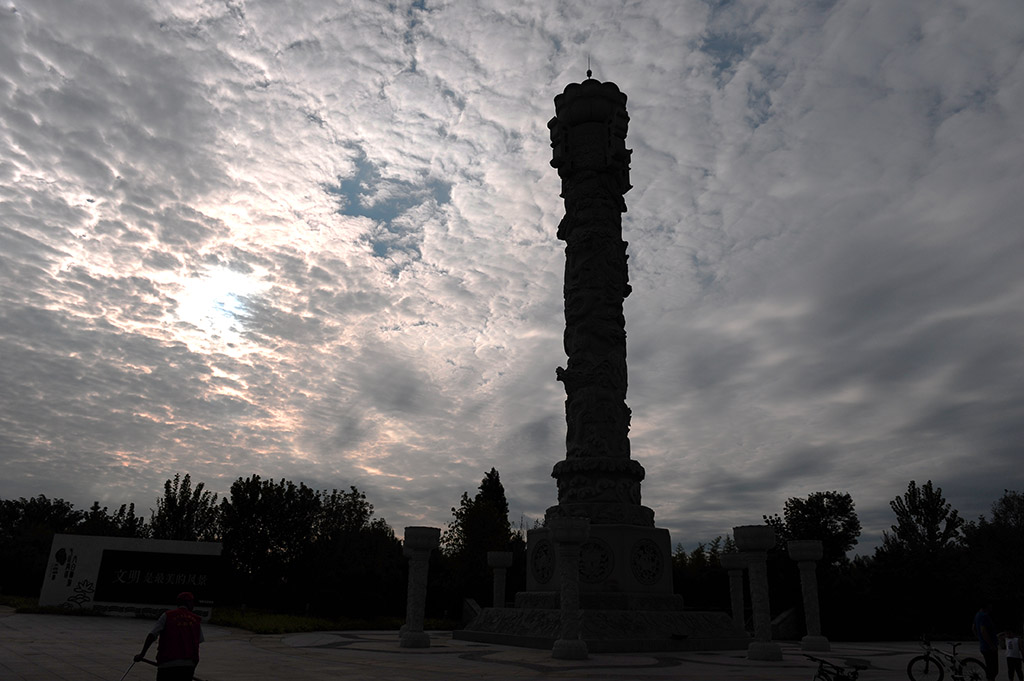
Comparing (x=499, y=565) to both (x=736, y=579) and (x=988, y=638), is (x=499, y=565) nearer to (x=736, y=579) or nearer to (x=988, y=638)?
(x=736, y=579)

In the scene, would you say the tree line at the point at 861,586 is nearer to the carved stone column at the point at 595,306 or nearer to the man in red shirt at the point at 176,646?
the carved stone column at the point at 595,306

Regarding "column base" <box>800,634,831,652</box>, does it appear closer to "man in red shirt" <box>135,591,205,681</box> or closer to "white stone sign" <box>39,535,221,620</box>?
"man in red shirt" <box>135,591,205,681</box>

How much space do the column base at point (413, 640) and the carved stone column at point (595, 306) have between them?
5.63 m

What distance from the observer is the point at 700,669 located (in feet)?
38.5

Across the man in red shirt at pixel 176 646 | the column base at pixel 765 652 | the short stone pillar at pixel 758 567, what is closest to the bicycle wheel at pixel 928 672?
the column base at pixel 765 652

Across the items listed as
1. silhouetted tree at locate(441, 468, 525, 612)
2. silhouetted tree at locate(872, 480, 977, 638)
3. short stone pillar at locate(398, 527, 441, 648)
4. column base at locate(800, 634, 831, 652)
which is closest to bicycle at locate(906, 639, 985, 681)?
column base at locate(800, 634, 831, 652)

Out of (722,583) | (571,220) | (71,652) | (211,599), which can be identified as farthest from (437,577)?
(71,652)

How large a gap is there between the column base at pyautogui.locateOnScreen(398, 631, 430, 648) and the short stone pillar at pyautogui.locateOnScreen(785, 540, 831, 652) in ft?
32.1

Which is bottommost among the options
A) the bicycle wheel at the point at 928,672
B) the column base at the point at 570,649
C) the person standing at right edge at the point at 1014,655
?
the column base at the point at 570,649

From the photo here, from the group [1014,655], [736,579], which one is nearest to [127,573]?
[736,579]

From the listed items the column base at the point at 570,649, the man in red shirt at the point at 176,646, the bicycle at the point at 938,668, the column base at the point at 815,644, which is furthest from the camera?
the column base at the point at 815,644

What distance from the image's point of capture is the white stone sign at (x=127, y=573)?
26.0m

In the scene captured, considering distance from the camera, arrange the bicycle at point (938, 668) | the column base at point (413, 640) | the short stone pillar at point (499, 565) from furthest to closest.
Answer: the short stone pillar at point (499, 565), the column base at point (413, 640), the bicycle at point (938, 668)

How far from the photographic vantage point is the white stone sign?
1024 inches
